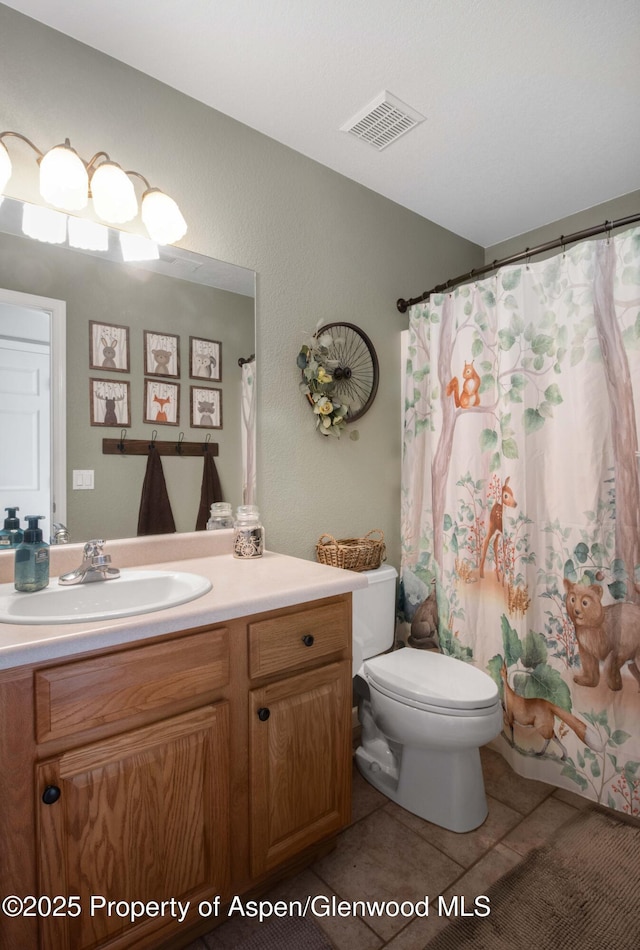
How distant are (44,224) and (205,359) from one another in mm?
592

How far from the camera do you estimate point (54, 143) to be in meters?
1.41

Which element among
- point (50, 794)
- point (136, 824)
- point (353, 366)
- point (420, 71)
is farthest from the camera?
point (353, 366)

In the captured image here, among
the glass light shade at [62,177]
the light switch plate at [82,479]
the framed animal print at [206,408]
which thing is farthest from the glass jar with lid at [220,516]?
the glass light shade at [62,177]

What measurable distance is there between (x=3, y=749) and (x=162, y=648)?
0.32 meters

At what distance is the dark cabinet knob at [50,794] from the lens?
36.6 inches

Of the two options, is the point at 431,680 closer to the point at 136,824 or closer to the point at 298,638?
the point at 298,638

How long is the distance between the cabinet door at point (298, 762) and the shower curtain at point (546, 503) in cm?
83

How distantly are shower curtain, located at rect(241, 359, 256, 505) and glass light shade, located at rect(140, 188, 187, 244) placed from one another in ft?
1.58

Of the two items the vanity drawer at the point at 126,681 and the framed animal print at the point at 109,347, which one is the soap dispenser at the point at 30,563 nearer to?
the vanity drawer at the point at 126,681

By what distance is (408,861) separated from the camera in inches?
57.7

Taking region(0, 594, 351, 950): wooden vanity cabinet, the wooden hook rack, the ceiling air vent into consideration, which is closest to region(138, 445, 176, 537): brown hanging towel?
the wooden hook rack

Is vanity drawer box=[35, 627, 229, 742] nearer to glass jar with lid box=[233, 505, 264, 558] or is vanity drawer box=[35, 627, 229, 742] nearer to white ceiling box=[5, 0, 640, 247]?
glass jar with lid box=[233, 505, 264, 558]

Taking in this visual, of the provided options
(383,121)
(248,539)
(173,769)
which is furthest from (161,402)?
(383,121)

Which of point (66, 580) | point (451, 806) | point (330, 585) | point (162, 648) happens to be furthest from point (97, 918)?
point (451, 806)
